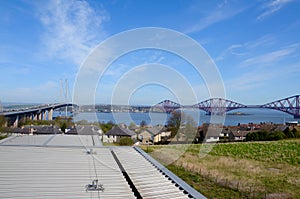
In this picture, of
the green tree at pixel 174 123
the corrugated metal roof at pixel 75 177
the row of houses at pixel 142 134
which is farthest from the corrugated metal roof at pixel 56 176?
the row of houses at pixel 142 134

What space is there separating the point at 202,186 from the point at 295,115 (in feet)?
85.5

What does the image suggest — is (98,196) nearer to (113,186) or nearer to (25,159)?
(113,186)

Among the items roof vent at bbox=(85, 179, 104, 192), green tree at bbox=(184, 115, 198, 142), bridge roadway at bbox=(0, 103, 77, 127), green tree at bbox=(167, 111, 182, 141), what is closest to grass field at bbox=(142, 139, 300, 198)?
green tree at bbox=(184, 115, 198, 142)

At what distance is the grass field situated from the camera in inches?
207

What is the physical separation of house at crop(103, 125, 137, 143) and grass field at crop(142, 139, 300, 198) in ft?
A: 12.4

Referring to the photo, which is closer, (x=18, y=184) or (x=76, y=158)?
(x=18, y=184)

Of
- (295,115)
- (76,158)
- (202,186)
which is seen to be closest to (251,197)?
(202,186)

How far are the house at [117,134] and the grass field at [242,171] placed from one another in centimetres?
377

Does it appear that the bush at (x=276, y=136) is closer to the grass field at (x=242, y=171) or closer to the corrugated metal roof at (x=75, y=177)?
the grass field at (x=242, y=171)

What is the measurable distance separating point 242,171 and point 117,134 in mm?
8143

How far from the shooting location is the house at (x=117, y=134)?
13516 mm

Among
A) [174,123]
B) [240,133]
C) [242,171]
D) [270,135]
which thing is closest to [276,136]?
[270,135]

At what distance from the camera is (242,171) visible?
753 cm

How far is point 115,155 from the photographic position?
5020mm
